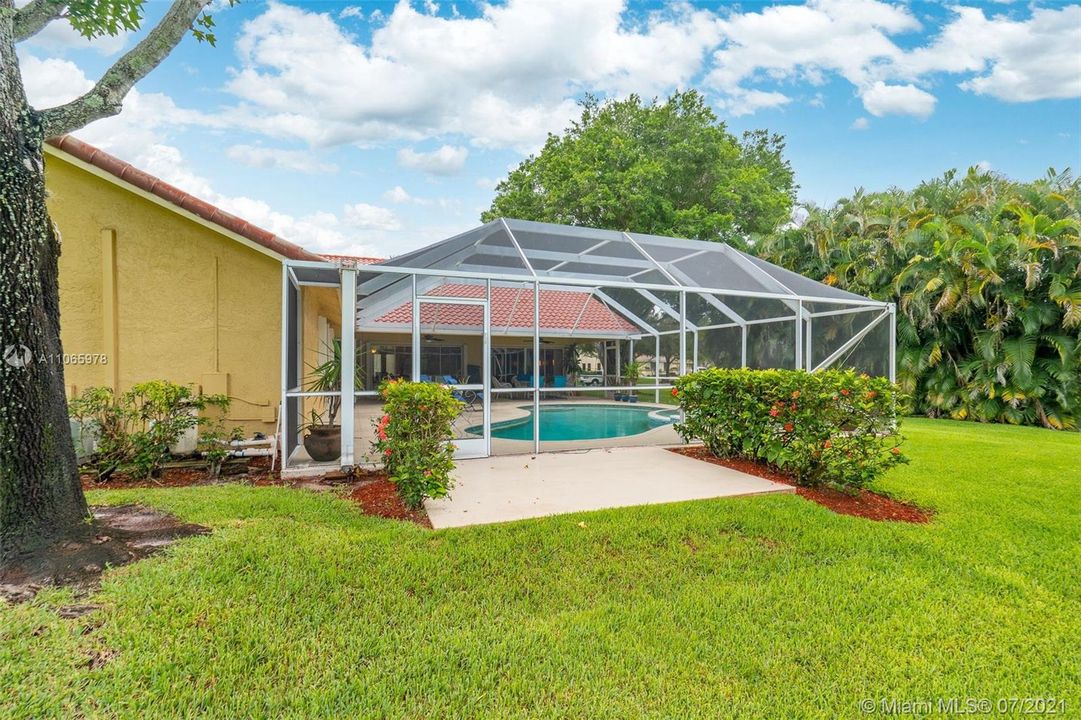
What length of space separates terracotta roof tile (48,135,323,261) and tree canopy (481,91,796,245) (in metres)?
14.4

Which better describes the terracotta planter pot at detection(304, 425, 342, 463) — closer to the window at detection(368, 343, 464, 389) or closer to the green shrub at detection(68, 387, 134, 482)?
the green shrub at detection(68, 387, 134, 482)

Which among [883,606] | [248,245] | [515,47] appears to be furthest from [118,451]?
[515,47]

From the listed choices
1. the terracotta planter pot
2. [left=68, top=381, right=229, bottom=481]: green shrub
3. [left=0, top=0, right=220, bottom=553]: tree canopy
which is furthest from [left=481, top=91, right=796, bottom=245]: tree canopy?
[left=0, top=0, right=220, bottom=553]: tree canopy

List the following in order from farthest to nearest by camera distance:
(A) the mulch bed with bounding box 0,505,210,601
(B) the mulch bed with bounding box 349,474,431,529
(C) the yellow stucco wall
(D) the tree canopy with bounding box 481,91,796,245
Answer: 1. (D) the tree canopy with bounding box 481,91,796,245
2. (C) the yellow stucco wall
3. (B) the mulch bed with bounding box 349,474,431,529
4. (A) the mulch bed with bounding box 0,505,210,601

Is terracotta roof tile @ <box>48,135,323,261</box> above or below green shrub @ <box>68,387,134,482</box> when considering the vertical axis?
above

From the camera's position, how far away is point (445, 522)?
454cm

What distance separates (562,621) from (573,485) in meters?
2.97

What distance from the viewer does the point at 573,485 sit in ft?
19.5

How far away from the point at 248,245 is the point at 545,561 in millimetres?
6685

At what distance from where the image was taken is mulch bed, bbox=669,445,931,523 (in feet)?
16.6

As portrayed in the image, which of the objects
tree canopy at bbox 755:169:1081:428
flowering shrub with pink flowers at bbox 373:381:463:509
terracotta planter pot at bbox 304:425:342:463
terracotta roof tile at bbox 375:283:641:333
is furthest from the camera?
tree canopy at bbox 755:169:1081:428

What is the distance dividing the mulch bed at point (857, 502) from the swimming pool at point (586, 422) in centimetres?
378

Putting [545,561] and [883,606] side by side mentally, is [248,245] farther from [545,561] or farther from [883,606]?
[883,606]

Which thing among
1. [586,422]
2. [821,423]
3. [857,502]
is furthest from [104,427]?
[586,422]
